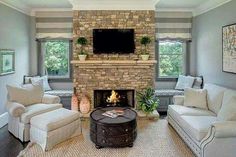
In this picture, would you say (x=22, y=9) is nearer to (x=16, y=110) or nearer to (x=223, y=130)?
(x=16, y=110)

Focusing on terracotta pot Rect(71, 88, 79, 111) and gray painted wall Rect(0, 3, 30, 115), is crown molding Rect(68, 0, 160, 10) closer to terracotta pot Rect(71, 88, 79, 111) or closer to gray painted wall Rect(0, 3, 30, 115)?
gray painted wall Rect(0, 3, 30, 115)

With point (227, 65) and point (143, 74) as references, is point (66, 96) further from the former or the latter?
point (227, 65)

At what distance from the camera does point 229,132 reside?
3250 mm

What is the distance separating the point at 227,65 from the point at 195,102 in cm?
101

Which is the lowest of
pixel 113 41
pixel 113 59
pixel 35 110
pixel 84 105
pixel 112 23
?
pixel 84 105

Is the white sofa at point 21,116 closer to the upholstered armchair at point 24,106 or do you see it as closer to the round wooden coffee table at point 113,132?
the upholstered armchair at point 24,106

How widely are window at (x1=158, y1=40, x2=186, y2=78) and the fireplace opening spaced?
1.33m

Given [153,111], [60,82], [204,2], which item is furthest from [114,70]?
[204,2]

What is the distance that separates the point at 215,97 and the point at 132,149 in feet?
6.32

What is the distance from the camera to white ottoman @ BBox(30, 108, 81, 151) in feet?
13.1

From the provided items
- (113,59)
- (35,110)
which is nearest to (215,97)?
(113,59)

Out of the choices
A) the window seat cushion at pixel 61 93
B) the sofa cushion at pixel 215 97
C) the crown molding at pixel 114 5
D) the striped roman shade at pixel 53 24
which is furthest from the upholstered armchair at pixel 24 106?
the sofa cushion at pixel 215 97

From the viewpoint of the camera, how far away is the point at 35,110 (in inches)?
181

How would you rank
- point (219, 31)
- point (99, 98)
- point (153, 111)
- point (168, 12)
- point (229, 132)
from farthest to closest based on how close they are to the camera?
point (168, 12) → point (99, 98) → point (153, 111) → point (219, 31) → point (229, 132)
